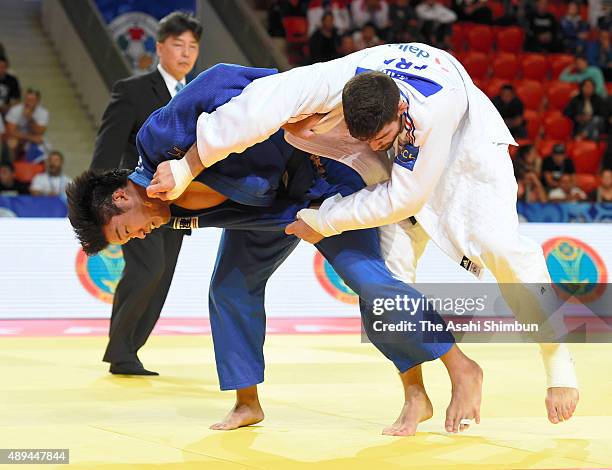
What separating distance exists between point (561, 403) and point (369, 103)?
120 centimetres

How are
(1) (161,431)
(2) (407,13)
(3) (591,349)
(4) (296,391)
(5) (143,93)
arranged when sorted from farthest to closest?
(2) (407,13) < (3) (591,349) < (5) (143,93) < (4) (296,391) < (1) (161,431)

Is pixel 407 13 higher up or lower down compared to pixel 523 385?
higher up

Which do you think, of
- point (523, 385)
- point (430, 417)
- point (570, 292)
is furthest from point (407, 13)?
point (430, 417)

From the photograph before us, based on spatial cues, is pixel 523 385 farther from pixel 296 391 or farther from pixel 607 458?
pixel 607 458

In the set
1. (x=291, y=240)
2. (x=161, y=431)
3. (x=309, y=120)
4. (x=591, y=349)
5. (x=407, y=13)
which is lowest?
(x=591, y=349)

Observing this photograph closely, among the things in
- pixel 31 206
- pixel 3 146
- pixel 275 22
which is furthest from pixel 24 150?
pixel 275 22

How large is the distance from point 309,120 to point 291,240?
0.71 m

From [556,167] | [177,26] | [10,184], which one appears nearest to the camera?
[177,26]

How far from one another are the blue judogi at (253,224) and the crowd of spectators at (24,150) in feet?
19.2

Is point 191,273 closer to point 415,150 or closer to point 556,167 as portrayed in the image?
point 415,150

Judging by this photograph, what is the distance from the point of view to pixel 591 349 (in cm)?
636

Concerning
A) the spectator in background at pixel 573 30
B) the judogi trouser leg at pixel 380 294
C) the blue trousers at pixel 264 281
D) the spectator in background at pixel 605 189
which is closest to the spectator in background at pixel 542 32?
the spectator in background at pixel 573 30

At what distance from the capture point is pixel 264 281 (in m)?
3.92

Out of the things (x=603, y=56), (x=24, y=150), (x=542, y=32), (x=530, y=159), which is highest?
(x=542, y=32)
